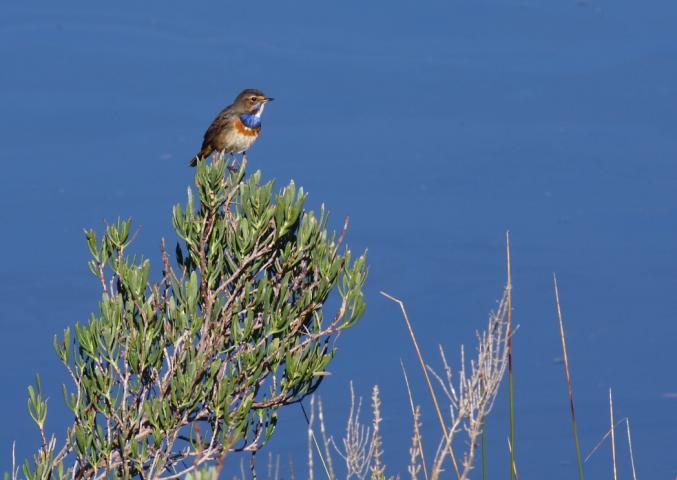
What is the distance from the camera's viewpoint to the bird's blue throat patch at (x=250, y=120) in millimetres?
4617

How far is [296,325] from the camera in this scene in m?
2.83

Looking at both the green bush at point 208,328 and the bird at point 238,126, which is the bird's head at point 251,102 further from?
the green bush at point 208,328

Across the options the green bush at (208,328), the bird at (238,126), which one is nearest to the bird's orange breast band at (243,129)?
the bird at (238,126)

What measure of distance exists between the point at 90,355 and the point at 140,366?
114 millimetres

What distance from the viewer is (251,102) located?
4.70 metres

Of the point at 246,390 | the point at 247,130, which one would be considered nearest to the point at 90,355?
the point at 246,390

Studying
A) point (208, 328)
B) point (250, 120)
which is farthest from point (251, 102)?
point (208, 328)

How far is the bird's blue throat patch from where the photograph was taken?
4617 millimetres

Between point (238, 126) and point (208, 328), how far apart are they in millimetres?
1958

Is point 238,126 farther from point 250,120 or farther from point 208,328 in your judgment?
point 208,328

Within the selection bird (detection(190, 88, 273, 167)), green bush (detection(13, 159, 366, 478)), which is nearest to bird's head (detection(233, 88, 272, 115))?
bird (detection(190, 88, 273, 167))

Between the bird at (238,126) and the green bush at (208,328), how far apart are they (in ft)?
5.51

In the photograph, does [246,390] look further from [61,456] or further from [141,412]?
[61,456]

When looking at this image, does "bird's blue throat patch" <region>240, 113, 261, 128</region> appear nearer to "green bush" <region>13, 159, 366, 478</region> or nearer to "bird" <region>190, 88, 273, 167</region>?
"bird" <region>190, 88, 273, 167</region>
